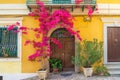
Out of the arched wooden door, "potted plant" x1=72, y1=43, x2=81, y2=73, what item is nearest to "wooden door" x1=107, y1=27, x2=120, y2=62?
"potted plant" x1=72, y1=43, x2=81, y2=73

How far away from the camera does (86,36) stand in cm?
1444

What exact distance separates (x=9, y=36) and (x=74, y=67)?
188 inches

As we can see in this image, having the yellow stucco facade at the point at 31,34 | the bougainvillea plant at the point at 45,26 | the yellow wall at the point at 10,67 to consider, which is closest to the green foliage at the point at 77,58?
the bougainvillea plant at the point at 45,26

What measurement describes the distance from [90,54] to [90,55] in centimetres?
6

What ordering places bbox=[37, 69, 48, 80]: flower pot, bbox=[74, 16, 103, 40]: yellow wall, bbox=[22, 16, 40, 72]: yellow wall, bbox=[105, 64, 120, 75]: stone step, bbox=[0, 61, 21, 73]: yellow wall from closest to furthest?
bbox=[37, 69, 48, 80]: flower pot, bbox=[0, 61, 21, 73]: yellow wall, bbox=[22, 16, 40, 72]: yellow wall, bbox=[105, 64, 120, 75]: stone step, bbox=[74, 16, 103, 40]: yellow wall

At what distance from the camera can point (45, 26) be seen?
534 inches

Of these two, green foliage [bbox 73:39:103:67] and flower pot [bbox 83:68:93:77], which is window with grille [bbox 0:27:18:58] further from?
flower pot [bbox 83:68:93:77]

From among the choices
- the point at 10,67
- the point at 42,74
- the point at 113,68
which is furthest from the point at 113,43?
the point at 10,67

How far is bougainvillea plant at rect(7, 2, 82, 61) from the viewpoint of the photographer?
13.4 m

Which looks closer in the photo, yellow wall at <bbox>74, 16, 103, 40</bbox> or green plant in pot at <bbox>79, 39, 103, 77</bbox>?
green plant in pot at <bbox>79, 39, 103, 77</bbox>

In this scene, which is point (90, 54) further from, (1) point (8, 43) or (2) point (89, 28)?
(1) point (8, 43)

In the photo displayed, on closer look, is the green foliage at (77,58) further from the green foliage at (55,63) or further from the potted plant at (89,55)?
the green foliage at (55,63)

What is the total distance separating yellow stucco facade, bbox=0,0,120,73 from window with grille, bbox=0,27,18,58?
53cm

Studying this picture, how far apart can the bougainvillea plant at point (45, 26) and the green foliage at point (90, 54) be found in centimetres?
87
